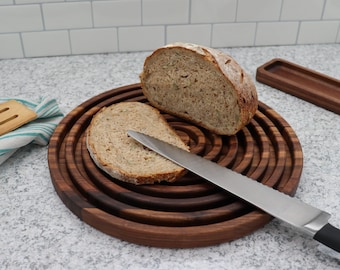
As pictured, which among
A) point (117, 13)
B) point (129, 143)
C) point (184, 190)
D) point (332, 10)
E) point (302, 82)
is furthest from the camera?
point (332, 10)

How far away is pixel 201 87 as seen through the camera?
940mm

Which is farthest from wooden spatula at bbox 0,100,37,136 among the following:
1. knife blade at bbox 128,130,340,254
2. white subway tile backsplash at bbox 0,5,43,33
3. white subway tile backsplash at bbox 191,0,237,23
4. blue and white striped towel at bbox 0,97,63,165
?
white subway tile backsplash at bbox 191,0,237,23

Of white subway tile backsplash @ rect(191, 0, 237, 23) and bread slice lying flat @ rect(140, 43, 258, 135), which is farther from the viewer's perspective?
white subway tile backsplash @ rect(191, 0, 237, 23)

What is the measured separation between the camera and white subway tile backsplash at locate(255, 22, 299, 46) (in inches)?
55.4

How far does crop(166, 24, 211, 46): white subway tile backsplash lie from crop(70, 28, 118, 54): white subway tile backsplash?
0.18m

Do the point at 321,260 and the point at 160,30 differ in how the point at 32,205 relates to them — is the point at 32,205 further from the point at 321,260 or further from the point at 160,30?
the point at 160,30

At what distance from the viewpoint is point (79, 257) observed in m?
0.67

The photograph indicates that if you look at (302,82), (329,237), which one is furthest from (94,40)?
(329,237)

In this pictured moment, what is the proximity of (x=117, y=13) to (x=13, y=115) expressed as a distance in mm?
517

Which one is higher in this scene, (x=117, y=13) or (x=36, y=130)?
(x=117, y=13)

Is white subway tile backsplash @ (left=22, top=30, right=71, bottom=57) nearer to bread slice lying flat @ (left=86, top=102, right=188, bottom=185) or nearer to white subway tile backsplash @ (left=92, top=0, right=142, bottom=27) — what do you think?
white subway tile backsplash @ (left=92, top=0, right=142, bottom=27)

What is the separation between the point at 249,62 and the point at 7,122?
78cm

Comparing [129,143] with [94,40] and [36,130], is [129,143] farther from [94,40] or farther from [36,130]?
[94,40]

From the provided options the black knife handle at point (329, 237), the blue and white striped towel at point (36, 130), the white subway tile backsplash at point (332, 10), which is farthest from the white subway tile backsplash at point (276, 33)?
the black knife handle at point (329, 237)
